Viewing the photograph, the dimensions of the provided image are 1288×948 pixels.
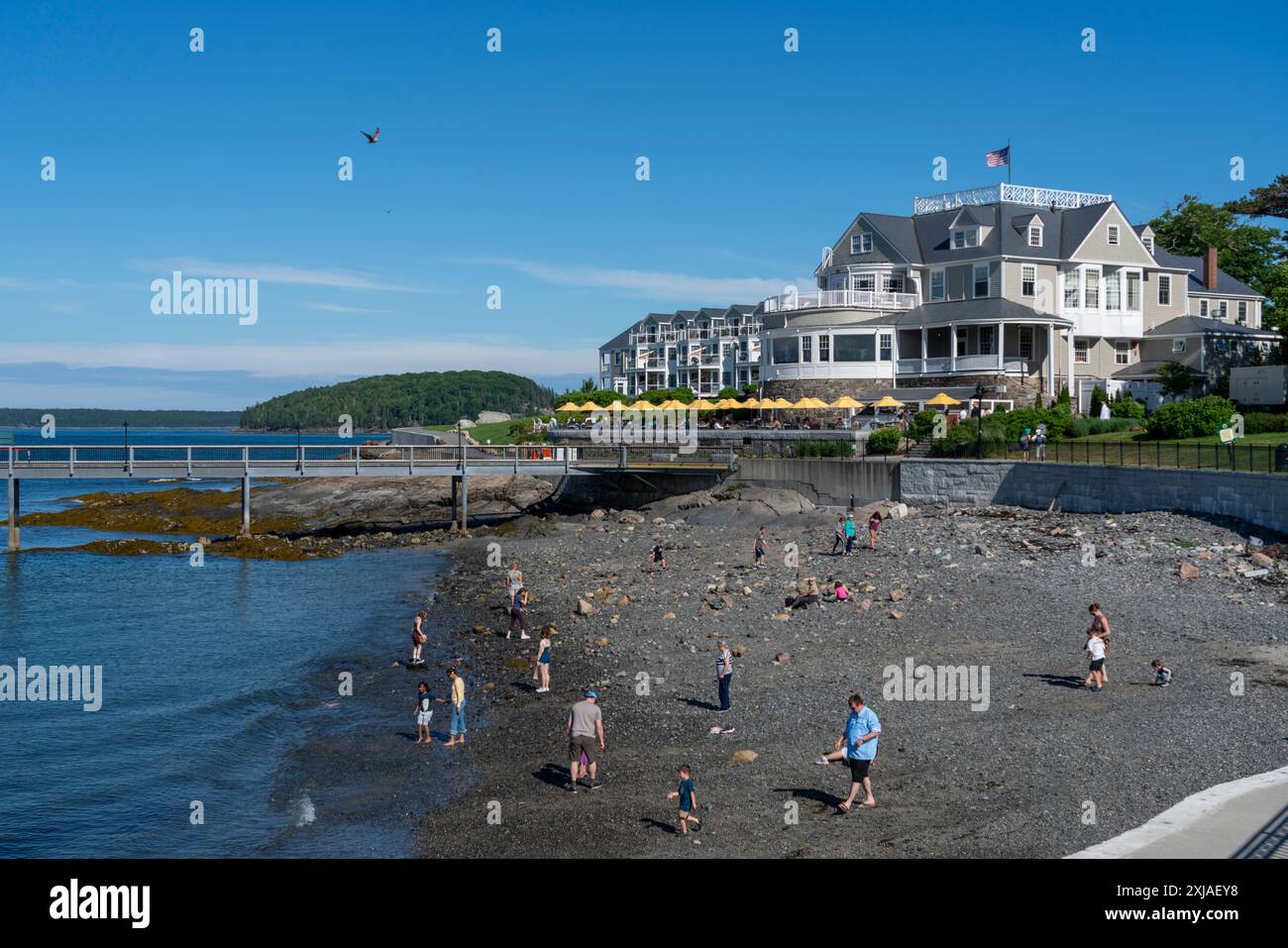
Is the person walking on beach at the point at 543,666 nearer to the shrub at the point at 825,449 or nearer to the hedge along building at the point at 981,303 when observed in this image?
the shrub at the point at 825,449

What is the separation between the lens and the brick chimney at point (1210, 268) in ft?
223

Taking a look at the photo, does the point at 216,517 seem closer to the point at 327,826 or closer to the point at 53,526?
the point at 53,526

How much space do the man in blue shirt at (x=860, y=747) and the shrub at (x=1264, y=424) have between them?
34.9m

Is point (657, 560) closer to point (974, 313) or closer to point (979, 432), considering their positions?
point (979, 432)

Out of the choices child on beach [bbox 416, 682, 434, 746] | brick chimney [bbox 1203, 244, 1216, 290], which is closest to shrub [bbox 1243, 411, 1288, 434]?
brick chimney [bbox 1203, 244, 1216, 290]

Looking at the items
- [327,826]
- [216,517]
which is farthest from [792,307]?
[327,826]

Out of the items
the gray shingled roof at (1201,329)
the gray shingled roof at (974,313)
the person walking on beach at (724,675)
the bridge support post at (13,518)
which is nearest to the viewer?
the person walking on beach at (724,675)

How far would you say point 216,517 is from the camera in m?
57.2

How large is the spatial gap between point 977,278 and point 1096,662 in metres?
44.0

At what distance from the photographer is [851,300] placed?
61.6m

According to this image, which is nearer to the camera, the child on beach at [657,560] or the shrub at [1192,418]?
the child on beach at [657,560]

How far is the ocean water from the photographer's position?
16.2 m

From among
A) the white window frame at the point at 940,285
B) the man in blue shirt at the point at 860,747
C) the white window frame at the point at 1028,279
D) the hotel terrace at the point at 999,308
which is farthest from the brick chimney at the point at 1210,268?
the man in blue shirt at the point at 860,747
